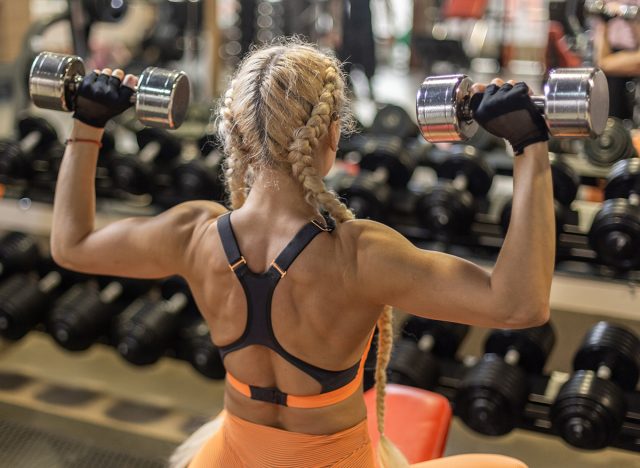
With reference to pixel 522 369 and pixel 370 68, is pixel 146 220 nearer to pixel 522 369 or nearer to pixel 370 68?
pixel 522 369

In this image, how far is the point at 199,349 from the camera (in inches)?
105

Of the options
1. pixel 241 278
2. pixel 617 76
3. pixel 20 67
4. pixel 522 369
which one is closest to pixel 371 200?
pixel 522 369

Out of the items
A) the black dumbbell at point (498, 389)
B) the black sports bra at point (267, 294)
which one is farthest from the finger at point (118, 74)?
the black dumbbell at point (498, 389)

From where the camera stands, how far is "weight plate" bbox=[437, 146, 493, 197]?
2682 millimetres

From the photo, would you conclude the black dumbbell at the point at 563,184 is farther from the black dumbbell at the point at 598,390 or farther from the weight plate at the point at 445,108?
the weight plate at the point at 445,108

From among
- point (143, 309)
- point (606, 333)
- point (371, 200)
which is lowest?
point (143, 309)

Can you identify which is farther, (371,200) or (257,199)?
(371,200)

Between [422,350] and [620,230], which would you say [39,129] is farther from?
[620,230]

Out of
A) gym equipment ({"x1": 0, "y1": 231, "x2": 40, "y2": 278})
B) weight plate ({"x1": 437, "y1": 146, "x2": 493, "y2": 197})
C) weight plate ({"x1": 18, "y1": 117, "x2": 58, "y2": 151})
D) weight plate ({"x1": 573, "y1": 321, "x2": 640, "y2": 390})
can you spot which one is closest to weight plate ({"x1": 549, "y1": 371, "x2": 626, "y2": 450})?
weight plate ({"x1": 573, "y1": 321, "x2": 640, "y2": 390})

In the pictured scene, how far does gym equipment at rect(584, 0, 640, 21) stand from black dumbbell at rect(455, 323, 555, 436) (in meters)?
1.30

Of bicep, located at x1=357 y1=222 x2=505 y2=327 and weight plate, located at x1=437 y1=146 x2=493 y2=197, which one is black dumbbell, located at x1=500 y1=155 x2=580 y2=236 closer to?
weight plate, located at x1=437 y1=146 x2=493 y2=197

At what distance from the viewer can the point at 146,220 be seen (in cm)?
154

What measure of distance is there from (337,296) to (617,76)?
2641 millimetres

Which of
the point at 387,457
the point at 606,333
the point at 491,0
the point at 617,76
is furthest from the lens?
the point at 491,0
